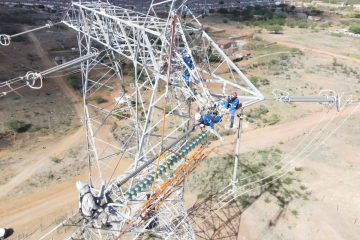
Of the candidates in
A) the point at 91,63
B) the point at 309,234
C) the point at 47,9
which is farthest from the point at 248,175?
the point at 47,9

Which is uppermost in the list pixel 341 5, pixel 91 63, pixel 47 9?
pixel 91 63

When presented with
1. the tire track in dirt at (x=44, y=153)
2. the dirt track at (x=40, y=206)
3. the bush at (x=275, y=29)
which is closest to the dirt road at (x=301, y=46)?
the bush at (x=275, y=29)

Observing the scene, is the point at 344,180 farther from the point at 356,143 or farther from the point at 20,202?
the point at 20,202

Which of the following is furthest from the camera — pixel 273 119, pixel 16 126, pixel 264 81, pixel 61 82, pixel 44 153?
pixel 264 81

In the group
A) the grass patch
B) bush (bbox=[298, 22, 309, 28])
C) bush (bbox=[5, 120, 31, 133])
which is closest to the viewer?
bush (bbox=[5, 120, 31, 133])

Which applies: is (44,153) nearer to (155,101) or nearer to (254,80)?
(155,101)

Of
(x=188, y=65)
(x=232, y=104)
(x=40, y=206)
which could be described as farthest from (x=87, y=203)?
(x=40, y=206)

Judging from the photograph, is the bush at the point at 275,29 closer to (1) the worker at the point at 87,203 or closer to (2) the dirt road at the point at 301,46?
(2) the dirt road at the point at 301,46

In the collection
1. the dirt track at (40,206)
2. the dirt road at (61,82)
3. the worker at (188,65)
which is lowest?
the dirt track at (40,206)

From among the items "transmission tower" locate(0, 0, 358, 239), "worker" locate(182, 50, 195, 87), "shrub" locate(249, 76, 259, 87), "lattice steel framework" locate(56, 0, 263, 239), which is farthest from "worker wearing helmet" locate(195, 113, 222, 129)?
"shrub" locate(249, 76, 259, 87)

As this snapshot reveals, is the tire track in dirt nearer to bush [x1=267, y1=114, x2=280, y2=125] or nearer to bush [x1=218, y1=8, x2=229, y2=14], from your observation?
bush [x1=267, y1=114, x2=280, y2=125]

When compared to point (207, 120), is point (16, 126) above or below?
below
